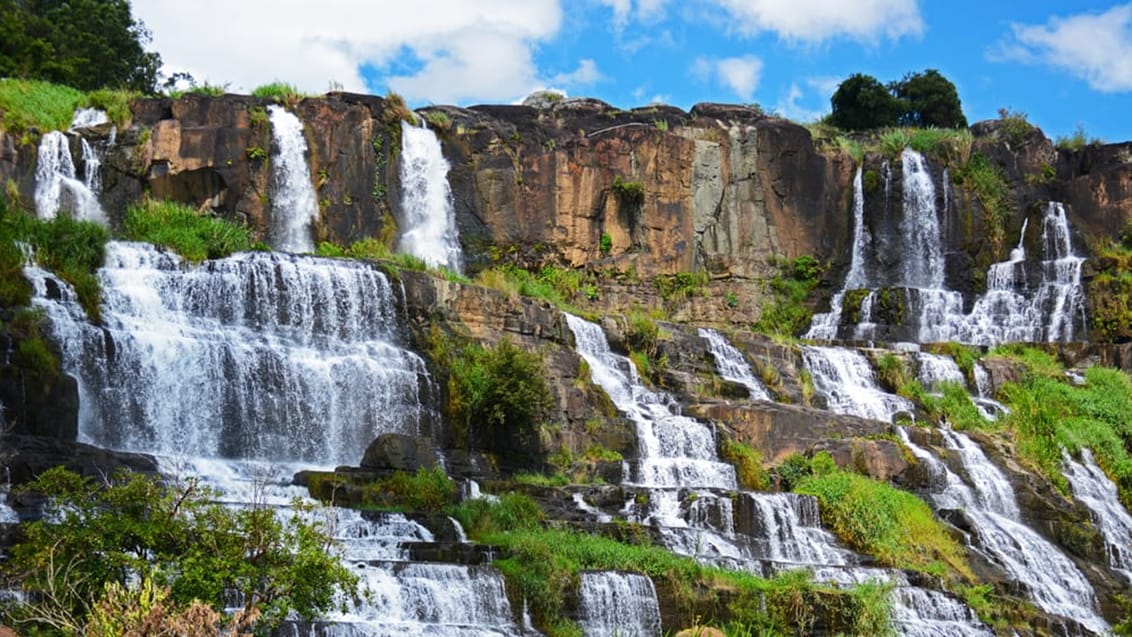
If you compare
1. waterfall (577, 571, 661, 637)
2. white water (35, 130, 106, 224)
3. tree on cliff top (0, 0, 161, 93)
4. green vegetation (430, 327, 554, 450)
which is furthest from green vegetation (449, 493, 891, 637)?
tree on cliff top (0, 0, 161, 93)

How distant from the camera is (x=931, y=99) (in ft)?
176

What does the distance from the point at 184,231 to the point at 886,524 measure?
17.1 meters

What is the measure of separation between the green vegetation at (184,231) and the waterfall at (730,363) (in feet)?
37.7

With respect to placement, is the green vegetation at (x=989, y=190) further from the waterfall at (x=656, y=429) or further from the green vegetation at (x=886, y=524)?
the green vegetation at (x=886, y=524)

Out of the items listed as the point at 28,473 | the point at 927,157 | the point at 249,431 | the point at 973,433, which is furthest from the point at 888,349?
the point at 28,473

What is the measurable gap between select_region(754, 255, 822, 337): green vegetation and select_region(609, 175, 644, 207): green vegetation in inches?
201

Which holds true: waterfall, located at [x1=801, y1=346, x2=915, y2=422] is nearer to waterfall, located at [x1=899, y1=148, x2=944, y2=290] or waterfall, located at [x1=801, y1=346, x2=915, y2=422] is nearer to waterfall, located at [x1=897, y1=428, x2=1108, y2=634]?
waterfall, located at [x1=897, y1=428, x2=1108, y2=634]

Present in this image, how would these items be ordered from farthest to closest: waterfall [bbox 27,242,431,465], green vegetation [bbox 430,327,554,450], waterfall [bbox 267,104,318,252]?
1. waterfall [bbox 267,104,318,252]
2. green vegetation [bbox 430,327,554,450]
3. waterfall [bbox 27,242,431,465]

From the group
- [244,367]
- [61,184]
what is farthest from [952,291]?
[61,184]

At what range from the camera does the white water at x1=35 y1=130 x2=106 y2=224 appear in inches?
1270

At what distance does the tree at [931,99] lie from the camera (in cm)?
5375

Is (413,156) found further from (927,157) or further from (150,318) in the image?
(927,157)

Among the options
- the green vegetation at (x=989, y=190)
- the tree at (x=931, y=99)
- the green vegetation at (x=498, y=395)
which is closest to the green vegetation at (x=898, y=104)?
the tree at (x=931, y=99)

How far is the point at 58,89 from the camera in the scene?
36312 millimetres
